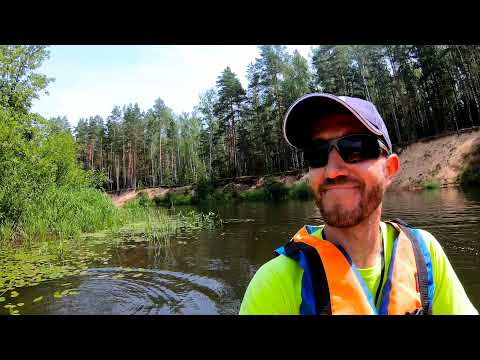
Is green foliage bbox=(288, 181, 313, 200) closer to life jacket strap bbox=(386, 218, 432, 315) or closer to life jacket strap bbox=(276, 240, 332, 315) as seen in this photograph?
life jacket strap bbox=(386, 218, 432, 315)

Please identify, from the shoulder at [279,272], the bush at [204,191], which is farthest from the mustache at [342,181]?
the bush at [204,191]

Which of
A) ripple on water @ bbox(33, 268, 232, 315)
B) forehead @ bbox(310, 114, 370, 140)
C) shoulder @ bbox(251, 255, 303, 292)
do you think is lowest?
ripple on water @ bbox(33, 268, 232, 315)

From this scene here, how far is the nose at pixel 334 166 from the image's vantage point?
62.4 inches

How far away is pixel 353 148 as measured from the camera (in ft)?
5.31

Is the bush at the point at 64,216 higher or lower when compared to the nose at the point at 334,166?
higher

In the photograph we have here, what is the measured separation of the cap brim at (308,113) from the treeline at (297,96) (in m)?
Result: 39.7

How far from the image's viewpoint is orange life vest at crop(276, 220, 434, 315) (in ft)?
4.72

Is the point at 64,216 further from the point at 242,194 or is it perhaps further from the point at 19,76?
the point at 242,194

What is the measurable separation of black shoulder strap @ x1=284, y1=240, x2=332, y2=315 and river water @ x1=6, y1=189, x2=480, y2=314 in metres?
4.75

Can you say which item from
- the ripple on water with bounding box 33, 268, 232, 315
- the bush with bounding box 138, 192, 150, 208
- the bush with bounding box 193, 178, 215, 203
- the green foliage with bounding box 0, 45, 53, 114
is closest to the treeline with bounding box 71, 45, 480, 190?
the bush with bounding box 193, 178, 215, 203

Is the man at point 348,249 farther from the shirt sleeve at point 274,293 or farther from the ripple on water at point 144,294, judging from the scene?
the ripple on water at point 144,294

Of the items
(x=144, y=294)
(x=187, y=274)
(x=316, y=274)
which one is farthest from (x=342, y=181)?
(x=187, y=274)

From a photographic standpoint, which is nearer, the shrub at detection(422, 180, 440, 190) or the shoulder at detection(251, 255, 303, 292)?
the shoulder at detection(251, 255, 303, 292)
